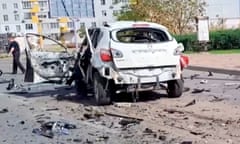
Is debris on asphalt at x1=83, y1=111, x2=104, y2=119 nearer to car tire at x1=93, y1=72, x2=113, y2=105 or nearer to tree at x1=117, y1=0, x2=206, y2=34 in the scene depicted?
car tire at x1=93, y1=72, x2=113, y2=105

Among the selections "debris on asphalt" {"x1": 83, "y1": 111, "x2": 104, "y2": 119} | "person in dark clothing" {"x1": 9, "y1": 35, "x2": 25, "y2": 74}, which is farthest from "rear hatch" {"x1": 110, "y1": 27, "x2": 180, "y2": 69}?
"person in dark clothing" {"x1": 9, "y1": 35, "x2": 25, "y2": 74}

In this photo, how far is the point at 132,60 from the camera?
1209 cm

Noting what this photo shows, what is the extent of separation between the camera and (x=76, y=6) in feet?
94.8

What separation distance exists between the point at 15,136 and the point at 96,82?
3.40 meters

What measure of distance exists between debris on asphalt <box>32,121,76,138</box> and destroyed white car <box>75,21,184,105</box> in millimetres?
2154

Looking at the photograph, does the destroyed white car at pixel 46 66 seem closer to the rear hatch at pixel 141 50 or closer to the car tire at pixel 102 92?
the car tire at pixel 102 92

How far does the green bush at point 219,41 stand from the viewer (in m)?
31.4

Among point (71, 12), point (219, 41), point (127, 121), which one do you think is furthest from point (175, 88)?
point (219, 41)

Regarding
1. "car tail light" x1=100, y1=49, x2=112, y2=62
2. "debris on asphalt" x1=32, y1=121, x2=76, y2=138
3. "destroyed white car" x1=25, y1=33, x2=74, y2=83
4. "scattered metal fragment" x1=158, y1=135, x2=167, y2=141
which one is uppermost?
"car tail light" x1=100, y1=49, x2=112, y2=62

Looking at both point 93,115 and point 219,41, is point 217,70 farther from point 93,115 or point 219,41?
point 219,41

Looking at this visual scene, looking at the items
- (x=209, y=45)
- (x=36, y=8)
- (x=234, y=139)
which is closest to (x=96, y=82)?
(x=234, y=139)

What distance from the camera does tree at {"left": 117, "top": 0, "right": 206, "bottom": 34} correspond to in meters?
39.7

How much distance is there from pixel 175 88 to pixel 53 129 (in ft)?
13.3


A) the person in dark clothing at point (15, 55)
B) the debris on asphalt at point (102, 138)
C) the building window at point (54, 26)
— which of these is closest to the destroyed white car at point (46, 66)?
the debris on asphalt at point (102, 138)
